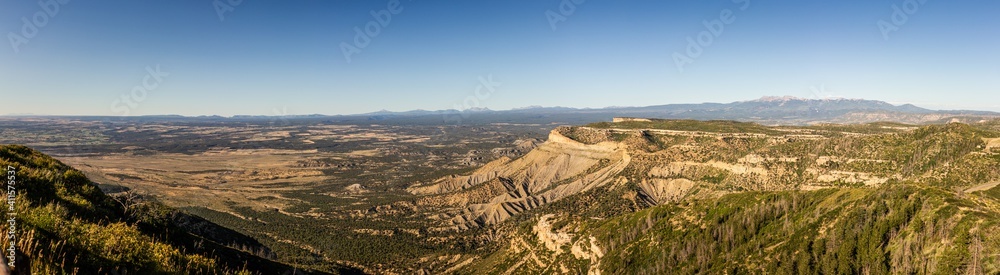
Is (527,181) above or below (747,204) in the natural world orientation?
below

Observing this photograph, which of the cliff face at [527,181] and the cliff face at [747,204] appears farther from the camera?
the cliff face at [527,181]

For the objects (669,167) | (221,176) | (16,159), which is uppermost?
(16,159)

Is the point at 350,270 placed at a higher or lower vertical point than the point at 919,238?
lower

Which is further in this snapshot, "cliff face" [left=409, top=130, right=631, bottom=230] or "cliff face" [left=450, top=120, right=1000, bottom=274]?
Answer: "cliff face" [left=409, top=130, right=631, bottom=230]

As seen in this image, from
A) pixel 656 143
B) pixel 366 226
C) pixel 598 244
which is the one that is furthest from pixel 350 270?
pixel 656 143

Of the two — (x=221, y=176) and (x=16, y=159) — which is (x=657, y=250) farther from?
(x=221, y=176)

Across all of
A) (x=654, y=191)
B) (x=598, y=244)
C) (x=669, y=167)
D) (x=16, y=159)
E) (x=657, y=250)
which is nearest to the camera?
(x=16, y=159)

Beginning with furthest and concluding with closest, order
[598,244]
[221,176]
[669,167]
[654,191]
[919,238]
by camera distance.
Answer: [221,176], [669,167], [654,191], [598,244], [919,238]

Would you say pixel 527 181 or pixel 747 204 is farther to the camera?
pixel 527 181
